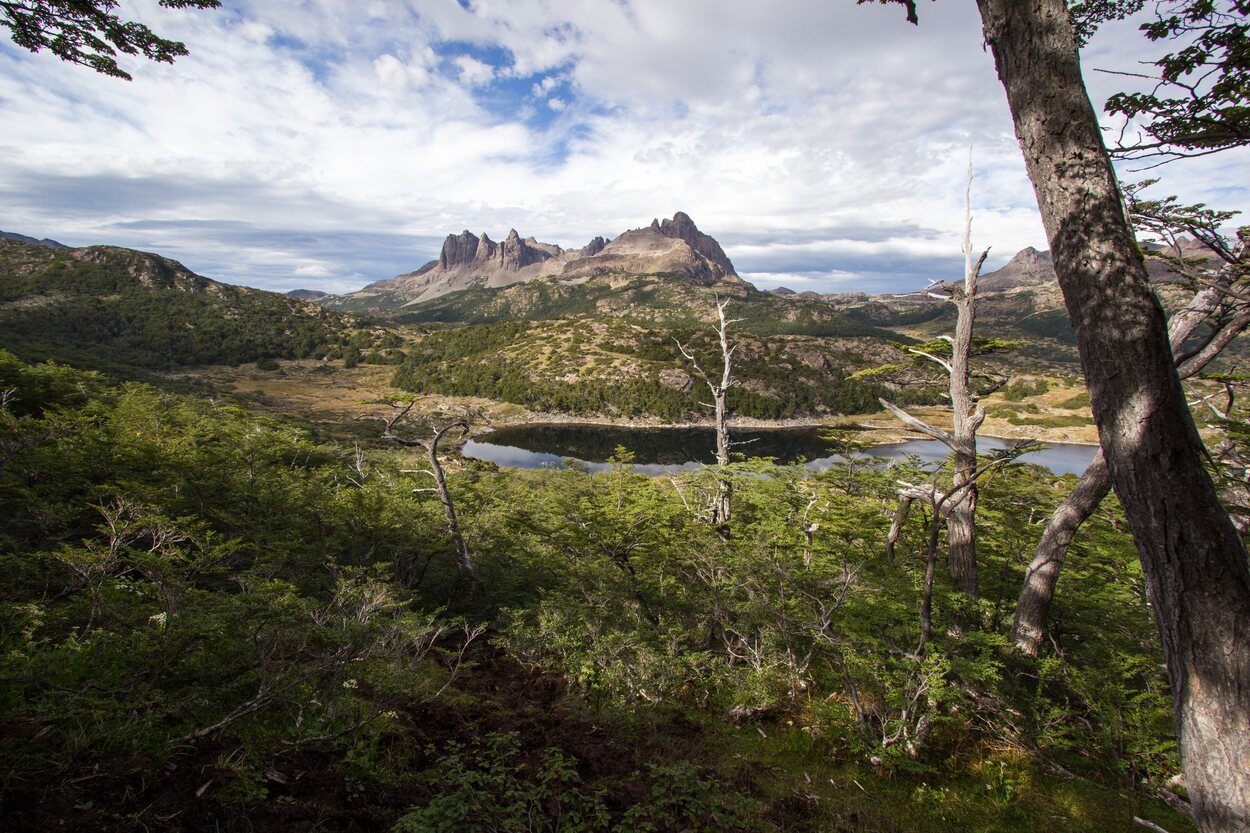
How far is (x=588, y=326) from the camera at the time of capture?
128000mm

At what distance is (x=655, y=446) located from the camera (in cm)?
7544

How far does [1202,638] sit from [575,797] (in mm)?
4642

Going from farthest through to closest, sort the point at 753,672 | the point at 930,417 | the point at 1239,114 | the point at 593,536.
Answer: the point at 930,417 → the point at 593,536 → the point at 753,672 → the point at 1239,114

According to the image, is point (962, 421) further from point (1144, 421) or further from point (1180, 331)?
point (1144, 421)

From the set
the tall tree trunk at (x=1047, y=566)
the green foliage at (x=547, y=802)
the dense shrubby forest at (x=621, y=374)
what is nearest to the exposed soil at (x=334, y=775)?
the green foliage at (x=547, y=802)

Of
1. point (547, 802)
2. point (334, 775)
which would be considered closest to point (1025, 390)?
point (547, 802)

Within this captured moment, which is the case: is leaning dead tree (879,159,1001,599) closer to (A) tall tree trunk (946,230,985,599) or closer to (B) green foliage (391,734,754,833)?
(A) tall tree trunk (946,230,985,599)

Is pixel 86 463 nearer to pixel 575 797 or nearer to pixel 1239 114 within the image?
pixel 575 797

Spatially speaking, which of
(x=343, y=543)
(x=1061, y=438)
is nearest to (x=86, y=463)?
(x=343, y=543)

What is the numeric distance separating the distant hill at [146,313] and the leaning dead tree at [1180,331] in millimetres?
134370

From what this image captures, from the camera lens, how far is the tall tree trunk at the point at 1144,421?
2.78 m

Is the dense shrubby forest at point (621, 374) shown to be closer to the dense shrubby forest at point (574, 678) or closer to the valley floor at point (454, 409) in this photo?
the valley floor at point (454, 409)

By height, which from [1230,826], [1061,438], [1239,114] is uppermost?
[1239,114]

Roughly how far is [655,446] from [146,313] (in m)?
136
